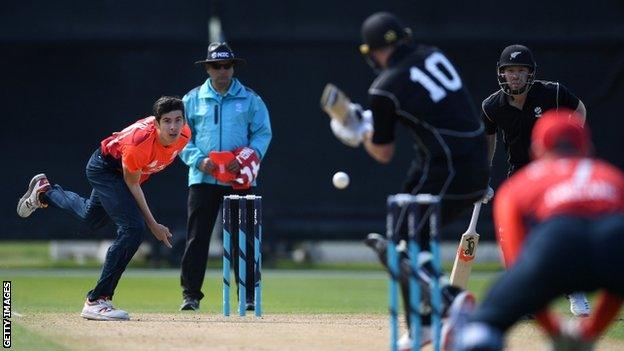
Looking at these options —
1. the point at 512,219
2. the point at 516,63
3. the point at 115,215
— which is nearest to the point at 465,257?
the point at 516,63

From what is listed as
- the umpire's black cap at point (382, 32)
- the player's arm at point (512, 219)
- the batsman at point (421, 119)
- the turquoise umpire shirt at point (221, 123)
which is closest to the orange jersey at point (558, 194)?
the player's arm at point (512, 219)

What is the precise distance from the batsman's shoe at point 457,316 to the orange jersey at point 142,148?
3.22m

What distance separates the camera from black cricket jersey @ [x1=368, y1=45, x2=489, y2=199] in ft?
22.7

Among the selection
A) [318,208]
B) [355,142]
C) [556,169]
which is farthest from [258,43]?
[556,169]

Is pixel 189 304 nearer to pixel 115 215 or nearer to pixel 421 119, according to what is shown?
pixel 115 215

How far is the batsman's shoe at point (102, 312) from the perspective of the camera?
912 centimetres

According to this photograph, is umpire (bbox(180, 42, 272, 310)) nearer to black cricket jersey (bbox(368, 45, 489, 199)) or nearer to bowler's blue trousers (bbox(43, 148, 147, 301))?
bowler's blue trousers (bbox(43, 148, 147, 301))

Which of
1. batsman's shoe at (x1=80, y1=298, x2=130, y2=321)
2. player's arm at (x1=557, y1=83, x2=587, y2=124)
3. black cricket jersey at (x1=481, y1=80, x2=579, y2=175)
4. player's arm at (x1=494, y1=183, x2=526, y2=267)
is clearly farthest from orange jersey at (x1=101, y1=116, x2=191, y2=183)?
player's arm at (x1=494, y1=183, x2=526, y2=267)

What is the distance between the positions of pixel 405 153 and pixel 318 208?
4.94 feet

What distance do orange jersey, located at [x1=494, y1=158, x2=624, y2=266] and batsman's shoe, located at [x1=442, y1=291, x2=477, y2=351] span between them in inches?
35.9

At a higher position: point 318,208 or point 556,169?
point 556,169

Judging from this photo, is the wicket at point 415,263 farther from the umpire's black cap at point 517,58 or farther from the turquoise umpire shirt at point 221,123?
the turquoise umpire shirt at point 221,123

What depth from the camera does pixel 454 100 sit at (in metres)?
6.99

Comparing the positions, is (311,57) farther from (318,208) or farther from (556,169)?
(556,169)
